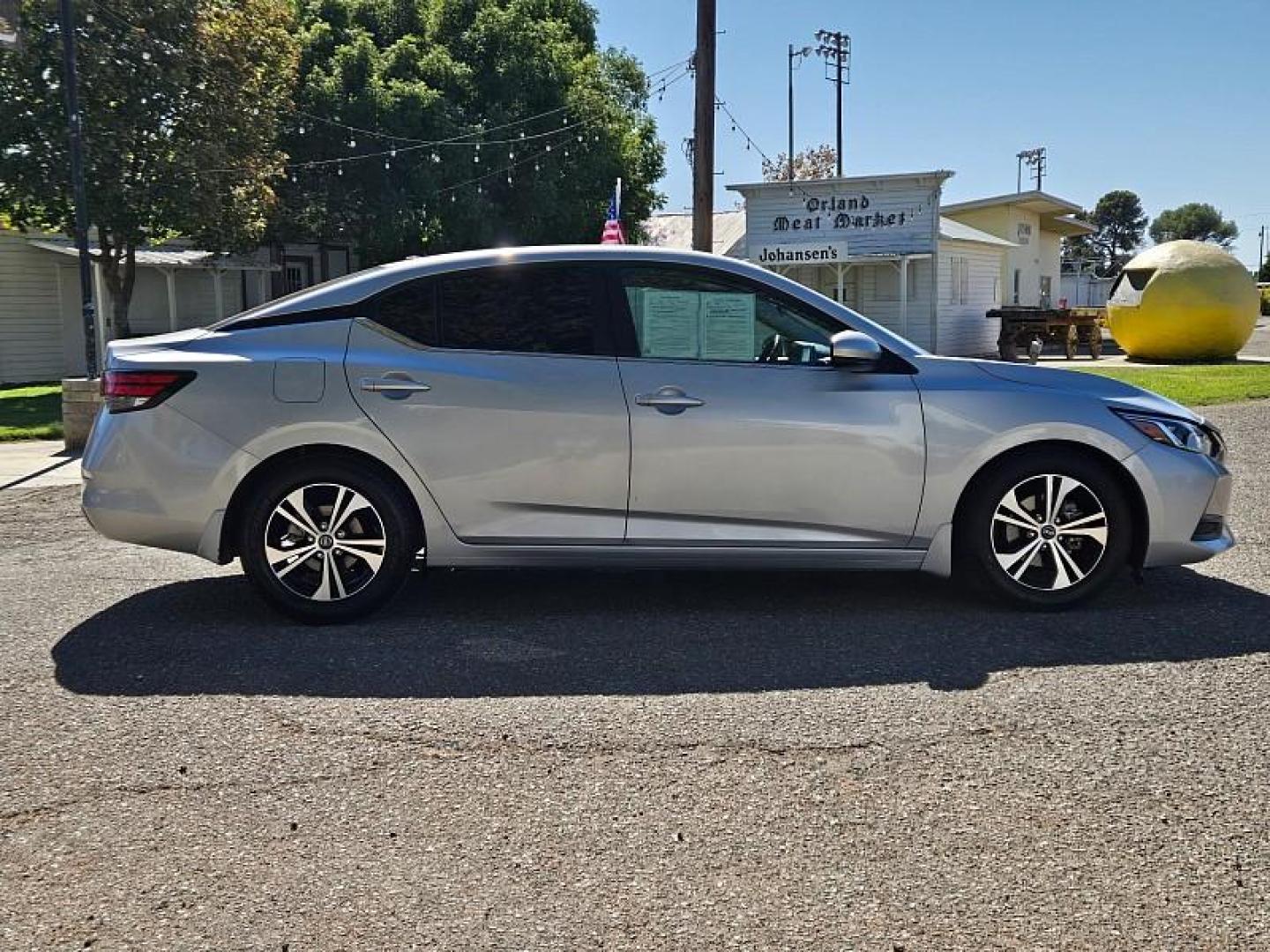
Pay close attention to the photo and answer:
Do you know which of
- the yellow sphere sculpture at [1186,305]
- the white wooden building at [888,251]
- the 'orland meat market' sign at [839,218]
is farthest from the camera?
the white wooden building at [888,251]

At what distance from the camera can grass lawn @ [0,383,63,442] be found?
47.1ft

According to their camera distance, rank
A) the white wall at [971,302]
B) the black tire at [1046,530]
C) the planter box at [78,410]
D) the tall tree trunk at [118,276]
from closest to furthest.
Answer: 1. the black tire at [1046,530]
2. the planter box at [78,410]
3. the tall tree trunk at [118,276]
4. the white wall at [971,302]

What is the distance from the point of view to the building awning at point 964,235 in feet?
103

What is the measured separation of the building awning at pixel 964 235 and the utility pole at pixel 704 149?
51.2 feet

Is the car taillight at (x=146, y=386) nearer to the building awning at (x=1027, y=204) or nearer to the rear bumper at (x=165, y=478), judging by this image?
the rear bumper at (x=165, y=478)

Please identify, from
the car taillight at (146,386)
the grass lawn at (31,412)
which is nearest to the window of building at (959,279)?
the grass lawn at (31,412)

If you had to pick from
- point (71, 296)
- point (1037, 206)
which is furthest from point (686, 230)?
point (71, 296)

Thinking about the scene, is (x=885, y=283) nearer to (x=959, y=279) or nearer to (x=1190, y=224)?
(x=959, y=279)

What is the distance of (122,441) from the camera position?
5.25 m

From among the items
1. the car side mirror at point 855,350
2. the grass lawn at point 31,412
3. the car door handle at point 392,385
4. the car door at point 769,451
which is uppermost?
the car side mirror at point 855,350

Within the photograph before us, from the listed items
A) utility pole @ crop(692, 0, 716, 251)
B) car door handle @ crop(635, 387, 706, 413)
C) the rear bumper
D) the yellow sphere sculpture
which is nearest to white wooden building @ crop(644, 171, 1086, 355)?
the yellow sphere sculpture

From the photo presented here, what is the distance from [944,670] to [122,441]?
3.60 m

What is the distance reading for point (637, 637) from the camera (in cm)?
517

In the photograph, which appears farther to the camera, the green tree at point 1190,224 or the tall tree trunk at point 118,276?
the green tree at point 1190,224
